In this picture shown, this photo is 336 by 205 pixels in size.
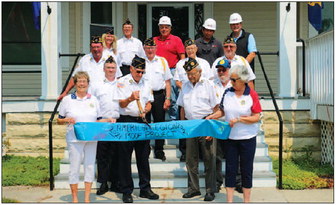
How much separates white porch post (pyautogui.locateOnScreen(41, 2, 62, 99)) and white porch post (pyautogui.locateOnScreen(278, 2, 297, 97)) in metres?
4.18

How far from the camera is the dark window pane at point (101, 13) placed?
38.7 ft

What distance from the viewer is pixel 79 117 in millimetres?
6020

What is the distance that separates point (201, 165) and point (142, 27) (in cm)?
557

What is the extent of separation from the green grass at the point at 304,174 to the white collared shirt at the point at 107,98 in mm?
2716

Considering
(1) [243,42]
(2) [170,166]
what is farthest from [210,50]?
(2) [170,166]

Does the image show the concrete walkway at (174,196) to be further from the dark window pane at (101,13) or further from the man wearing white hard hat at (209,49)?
the dark window pane at (101,13)

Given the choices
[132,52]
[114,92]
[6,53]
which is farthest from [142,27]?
[114,92]

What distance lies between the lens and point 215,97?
249 inches

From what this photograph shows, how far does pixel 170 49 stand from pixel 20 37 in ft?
18.3

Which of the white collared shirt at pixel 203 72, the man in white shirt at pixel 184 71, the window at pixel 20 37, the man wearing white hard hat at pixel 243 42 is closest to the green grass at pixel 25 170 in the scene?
the man in white shirt at pixel 184 71

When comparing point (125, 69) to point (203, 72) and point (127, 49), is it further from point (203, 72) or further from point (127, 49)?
point (203, 72)

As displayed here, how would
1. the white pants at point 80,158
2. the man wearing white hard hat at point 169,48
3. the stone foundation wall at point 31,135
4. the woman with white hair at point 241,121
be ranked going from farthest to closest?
1. the stone foundation wall at point 31,135
2. the man wearing white hard hat at point 169,48
3. the white pants at point 80,158
4. the woman with white hair at point 241,121

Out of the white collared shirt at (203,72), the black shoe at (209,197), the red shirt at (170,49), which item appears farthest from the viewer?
the red shirt at (170,49)

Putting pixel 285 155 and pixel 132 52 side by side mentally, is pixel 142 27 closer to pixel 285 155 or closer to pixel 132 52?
pixel 132 52
